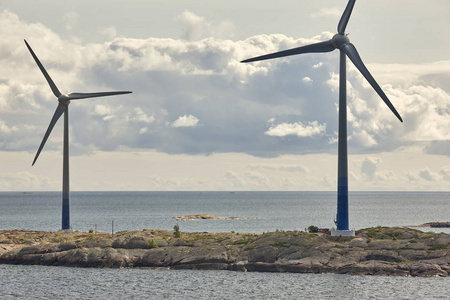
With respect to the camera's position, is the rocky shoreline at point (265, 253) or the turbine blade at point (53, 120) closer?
the rocky shoreline at point (265, 253)

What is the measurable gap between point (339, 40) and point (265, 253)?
1127 inches

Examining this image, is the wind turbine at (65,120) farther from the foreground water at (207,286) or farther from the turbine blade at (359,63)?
the turbine blade at (359,63)

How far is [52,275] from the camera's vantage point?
82188 millimetres

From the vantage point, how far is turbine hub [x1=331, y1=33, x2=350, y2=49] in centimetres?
8550

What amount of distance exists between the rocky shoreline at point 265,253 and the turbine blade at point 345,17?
2688 centimetres

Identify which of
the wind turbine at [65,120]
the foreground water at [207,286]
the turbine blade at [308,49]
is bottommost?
the foreground water at [207,286]

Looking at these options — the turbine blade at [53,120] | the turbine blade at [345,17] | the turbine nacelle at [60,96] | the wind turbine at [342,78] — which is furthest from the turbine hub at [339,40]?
the turbine blade at [53,120]

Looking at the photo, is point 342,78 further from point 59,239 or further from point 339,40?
point 59,239

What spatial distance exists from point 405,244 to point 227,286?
23531 mm

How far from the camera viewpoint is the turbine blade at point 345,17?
280 ft

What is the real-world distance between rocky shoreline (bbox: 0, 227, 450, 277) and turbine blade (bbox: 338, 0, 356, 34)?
26881 mm

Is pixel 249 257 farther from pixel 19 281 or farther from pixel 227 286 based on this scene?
pixel 19 281

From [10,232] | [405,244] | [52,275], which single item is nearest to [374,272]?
[405,244]

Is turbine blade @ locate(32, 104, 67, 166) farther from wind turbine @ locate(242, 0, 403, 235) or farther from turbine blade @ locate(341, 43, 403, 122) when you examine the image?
turbine blade @ locate(341, 43, 403, 122)
